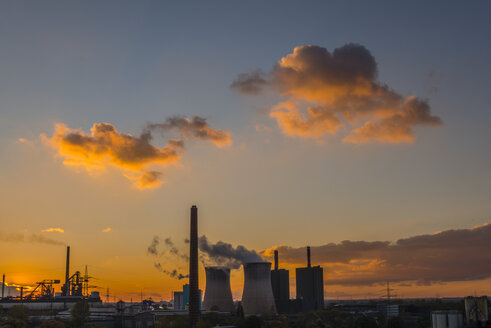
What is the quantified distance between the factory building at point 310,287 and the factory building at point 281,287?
3841 mm

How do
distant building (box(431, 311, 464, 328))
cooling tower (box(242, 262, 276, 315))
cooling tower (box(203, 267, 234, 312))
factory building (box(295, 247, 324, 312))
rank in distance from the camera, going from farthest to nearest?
factory building (box(295, 247, 324, 312)), cooling tower (box(203, 267, 234, 312)), cooling tower (box(242, 262, 276, 315)), distant building (box(431, 311, 464, 328))

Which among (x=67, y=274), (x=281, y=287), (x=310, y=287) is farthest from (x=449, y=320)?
(x=67, y=274)

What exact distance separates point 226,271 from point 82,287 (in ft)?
225

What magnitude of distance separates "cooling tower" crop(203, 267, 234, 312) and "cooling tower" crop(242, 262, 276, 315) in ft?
17.6

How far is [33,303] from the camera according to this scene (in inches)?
5108

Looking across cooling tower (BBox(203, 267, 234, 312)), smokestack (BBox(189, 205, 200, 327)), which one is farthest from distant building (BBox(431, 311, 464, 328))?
cooling tower (BBox(203, 267, 234, 312))

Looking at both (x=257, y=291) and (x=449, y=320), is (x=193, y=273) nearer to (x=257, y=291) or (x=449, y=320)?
(x=257, y=291)

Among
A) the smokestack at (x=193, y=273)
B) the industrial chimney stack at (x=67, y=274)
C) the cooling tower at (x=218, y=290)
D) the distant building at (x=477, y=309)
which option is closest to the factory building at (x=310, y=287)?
the cooling tower at (x=218, y=290)

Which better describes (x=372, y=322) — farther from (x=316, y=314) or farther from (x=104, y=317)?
(x=104, y=317)

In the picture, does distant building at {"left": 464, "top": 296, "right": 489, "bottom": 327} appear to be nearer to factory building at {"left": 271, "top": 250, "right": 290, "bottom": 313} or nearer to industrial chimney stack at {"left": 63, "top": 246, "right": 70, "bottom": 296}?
factory building at {"left": 271, "top": 250, "right": 290, "bottom": 313}

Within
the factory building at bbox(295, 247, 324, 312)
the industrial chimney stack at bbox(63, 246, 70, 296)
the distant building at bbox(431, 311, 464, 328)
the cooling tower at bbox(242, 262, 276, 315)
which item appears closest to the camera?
the distant building at bbox(431, 311, 464, 328)

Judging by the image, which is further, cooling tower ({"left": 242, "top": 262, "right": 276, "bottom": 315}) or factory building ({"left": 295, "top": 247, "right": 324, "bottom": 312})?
factory building ({"left": 295, "top": 247, "right": 324, "bottom": 312})

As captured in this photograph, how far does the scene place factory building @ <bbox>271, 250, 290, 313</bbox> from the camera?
17200cm

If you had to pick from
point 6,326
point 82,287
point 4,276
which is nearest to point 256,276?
point 6,326
